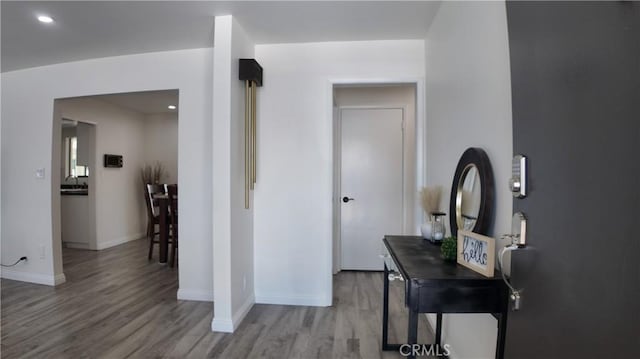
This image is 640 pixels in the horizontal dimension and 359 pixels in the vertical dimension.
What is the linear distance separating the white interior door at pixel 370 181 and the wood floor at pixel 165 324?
473mm

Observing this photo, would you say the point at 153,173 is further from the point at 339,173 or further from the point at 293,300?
the point at 293,300

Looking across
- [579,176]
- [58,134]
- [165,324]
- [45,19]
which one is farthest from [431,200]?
[58,134]

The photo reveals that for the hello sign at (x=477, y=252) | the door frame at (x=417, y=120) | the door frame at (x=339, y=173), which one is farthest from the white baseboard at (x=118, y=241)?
the hello sign at (x=477, y=252)

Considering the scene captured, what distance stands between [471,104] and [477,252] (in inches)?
33.0

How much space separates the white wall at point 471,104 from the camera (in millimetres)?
1327

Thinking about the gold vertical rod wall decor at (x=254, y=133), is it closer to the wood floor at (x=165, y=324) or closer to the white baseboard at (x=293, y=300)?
the white baseboard at (x=293, y=300)

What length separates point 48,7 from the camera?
226 centimetres

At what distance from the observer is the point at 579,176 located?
0.68 metres

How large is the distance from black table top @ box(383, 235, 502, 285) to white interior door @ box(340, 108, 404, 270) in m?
2.07

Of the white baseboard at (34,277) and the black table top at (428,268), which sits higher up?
the black table top at (428,268)

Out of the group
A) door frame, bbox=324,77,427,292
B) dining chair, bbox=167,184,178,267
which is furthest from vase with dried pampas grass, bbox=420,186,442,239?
dining chair, bbox=167,184,178,267

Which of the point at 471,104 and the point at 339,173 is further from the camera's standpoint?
the point at 339,173

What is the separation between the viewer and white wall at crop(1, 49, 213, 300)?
2.99 metres

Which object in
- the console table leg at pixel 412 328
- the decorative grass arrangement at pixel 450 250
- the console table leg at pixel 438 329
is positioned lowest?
the console table leg at pixel 438 329
